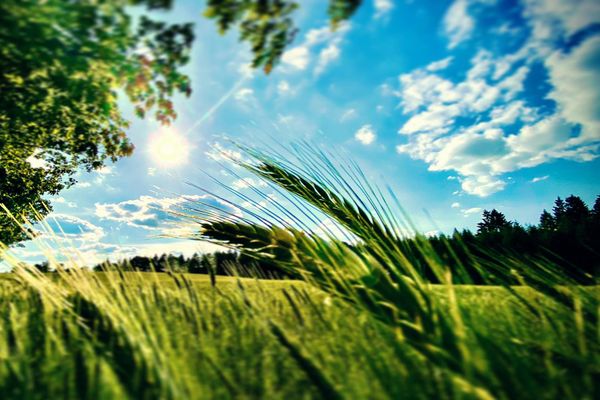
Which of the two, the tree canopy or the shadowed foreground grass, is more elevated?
the tree canopy

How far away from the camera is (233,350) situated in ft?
2.07

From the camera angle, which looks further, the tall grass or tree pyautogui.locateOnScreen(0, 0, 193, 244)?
tree pyautogui.locateOnScreen(0, 0, 193, 244)

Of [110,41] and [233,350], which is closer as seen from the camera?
[233,350]

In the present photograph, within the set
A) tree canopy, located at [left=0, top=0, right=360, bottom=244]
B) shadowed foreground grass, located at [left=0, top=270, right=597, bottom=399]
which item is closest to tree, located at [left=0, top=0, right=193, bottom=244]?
tree canopy, located at [left=0, top=0, right=360, bottom=244]

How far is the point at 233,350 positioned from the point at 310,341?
16 cm

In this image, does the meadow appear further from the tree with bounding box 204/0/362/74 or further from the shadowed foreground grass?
the tree with bounding box 204/0/362/74

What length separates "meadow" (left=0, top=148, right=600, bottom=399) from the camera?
1.67 feet

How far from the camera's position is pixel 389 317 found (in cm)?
76

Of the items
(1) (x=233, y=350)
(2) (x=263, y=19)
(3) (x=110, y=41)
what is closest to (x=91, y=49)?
(3) (x=110, y=41)

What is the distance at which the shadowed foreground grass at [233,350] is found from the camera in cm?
51

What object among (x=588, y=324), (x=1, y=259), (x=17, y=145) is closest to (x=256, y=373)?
(x=588, y=324)

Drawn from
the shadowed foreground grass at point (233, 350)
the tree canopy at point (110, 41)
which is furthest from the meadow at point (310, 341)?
the tree canopy at point (110, 41)

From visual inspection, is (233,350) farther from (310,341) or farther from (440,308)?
(440,308)

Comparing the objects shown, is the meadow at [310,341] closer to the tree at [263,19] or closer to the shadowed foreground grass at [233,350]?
the shadowed foreground grass at [233,350]
